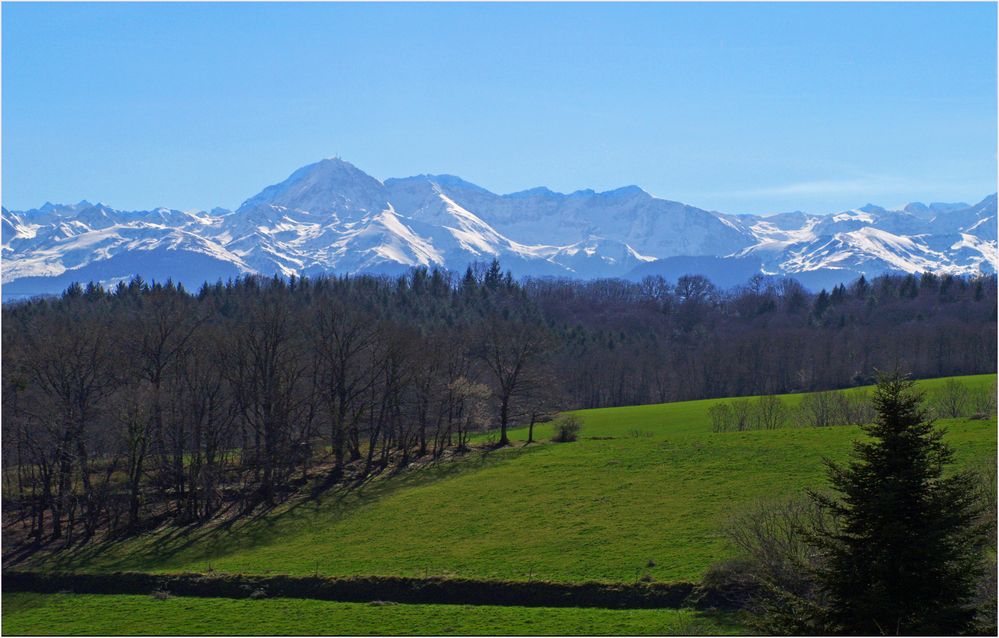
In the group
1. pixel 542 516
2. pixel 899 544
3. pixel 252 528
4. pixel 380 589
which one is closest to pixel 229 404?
pixel 252 528

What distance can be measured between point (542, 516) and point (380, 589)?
38.7 ft

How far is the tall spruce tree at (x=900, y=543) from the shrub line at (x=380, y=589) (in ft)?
55.4

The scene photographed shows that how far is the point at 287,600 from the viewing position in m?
44.4

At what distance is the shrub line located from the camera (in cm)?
4000

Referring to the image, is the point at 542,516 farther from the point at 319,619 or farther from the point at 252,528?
the point at 252,528

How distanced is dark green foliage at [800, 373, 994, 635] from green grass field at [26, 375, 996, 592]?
18366mm

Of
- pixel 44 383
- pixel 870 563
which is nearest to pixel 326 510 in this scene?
pixel 44 383

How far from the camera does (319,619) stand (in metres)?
41.1

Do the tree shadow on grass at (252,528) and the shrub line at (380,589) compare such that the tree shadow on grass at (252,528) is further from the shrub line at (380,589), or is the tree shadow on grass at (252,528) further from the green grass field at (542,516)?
the shrub line at (380,589)

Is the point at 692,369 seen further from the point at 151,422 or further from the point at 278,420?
the point at 151,422

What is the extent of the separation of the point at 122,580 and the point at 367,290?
11786 cm

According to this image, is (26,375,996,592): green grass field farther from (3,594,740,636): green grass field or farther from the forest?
the forest

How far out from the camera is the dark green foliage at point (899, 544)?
2114 centimetres

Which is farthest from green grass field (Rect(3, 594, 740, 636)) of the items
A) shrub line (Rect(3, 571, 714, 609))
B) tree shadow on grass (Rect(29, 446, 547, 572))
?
tree shadow on grass (Rect(29, 446, 547, 572))
